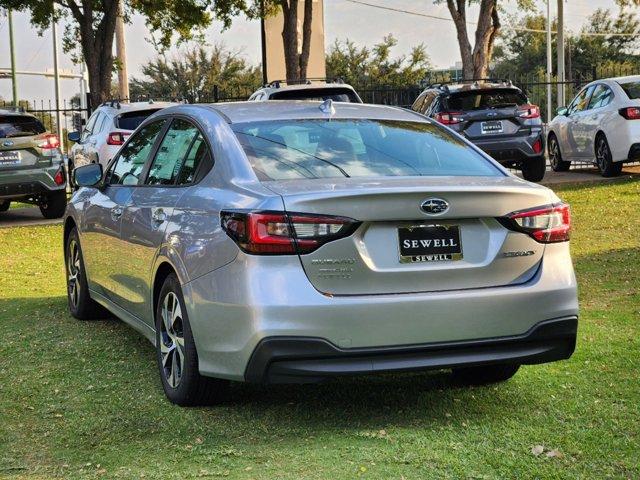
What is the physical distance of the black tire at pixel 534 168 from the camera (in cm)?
1830

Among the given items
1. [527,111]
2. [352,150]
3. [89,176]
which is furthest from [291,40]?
Answer: [352,150]

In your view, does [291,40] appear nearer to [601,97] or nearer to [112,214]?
[601,97]

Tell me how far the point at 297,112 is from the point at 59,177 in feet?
38.7

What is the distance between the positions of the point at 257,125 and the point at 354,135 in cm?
53

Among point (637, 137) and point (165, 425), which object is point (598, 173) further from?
point (165, 425)

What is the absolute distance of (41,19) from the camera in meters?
23.2

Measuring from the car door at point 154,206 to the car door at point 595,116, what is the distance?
1312 cm

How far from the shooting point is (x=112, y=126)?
16672 mm

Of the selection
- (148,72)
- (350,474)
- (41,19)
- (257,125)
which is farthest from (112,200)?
(148,72)

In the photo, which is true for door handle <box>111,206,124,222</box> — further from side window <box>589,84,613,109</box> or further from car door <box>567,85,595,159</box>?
car door <box>567,85,595,159</box>

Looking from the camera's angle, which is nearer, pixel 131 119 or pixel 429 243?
pixel 429 243

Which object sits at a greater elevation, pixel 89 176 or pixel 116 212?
pixel 89 176

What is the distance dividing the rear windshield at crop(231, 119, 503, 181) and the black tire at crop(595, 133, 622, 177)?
13.1m

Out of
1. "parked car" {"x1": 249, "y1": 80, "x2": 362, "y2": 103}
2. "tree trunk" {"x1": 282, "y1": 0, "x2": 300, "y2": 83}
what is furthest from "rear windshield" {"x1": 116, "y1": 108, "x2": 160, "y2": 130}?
"tree trunk" {"x1": 282, "y1": 0, "x2": 300, "y2": 83}
